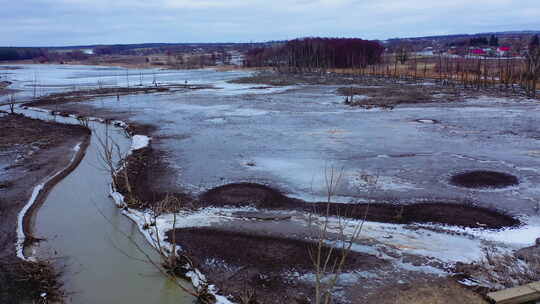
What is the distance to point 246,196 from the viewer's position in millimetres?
14078

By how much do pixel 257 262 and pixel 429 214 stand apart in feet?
18.5

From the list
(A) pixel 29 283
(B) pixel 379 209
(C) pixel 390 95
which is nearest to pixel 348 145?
(B) pixel 379 209

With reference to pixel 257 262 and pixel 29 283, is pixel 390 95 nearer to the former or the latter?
pixel 257 262

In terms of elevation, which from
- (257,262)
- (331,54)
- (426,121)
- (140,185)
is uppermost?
(331,54)

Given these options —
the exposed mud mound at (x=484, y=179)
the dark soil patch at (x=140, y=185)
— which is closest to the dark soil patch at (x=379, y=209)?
the dark soil patch at (x=140, y=185)

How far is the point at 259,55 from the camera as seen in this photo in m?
92.4

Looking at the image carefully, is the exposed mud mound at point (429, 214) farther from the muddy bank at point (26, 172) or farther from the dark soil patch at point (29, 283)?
the muddy bank at point (26, 172)

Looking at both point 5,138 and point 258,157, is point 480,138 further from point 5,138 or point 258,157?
point 5,138

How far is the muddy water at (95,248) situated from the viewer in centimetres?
916

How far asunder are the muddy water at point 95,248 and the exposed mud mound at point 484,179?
10.7m

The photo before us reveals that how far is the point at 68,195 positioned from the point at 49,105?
26.8m

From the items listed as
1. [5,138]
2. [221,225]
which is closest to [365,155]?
[221,225]

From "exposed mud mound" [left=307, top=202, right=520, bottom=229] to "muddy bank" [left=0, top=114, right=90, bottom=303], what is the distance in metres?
7.57

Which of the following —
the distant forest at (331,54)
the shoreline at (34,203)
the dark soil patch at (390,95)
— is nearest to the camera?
the shoreline at (34,203)
